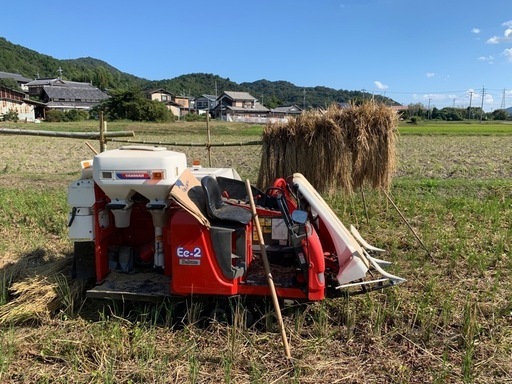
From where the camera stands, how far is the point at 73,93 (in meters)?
76.9

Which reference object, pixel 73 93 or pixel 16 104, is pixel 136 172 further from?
pixel 73 93

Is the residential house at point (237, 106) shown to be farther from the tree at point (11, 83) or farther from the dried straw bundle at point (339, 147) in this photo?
the dried straw bundle at point (339, 147)

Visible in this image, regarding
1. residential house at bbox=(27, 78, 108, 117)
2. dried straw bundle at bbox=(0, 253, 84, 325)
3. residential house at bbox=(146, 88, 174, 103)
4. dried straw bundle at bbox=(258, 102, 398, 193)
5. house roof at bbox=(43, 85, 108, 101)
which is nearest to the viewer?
dried straw bundle at bbox=(0, 253, 84, 325)

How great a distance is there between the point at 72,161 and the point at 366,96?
528 inches

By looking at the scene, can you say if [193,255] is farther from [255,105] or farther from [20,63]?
Result: [20,63]

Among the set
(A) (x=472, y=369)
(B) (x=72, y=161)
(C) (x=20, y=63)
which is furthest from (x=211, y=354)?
(C) (x=20, y=63)

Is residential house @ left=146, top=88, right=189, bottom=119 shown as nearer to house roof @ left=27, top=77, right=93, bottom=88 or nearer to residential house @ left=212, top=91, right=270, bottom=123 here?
residential house @ left=212, top=91, right=270, bottom=123

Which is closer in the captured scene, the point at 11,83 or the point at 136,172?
the point at 136,172

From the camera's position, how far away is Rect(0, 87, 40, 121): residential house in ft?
191

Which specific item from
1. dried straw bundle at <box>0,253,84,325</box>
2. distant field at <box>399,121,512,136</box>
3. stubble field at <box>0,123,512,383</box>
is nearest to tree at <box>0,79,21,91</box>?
distant field at <box>399,121,512,136</box>

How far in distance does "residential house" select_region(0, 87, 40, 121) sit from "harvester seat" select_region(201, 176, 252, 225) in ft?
206

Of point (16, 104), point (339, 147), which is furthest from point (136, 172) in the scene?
point (16, 104)

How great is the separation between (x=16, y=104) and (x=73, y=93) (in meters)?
17.6

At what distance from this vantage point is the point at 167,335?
3.79 m
